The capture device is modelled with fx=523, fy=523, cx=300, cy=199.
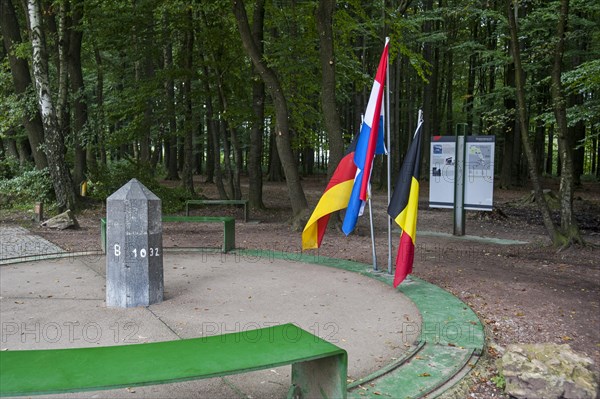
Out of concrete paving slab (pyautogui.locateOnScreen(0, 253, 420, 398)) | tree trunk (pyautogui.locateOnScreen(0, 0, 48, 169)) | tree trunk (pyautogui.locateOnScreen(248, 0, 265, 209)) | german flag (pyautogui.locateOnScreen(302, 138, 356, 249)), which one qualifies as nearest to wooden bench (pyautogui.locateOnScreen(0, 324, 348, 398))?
concrete paving slab (pyautogui.locateOnScreen(0, 253, 420, 398))

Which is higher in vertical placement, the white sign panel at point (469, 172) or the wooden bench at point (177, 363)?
the white sign panel at point (469, 172)

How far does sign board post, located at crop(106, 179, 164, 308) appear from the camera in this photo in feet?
18.8

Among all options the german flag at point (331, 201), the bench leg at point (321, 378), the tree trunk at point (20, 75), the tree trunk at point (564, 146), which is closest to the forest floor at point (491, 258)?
the tree trunk at point (564, 146)

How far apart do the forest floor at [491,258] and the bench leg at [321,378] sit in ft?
3.93

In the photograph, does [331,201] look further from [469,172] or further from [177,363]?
[469,172]

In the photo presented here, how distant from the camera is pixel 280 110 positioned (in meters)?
12.4

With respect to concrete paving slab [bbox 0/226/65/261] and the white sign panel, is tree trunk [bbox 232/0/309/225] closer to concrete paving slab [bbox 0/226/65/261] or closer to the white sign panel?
the white sign panel

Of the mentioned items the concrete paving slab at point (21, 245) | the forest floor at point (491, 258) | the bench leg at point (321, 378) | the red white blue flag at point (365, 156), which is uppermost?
the red white blue flag at point (365, 156)

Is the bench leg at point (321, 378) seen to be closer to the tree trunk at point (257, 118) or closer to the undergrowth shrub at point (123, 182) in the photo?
the tree trunk at point (257, 118)

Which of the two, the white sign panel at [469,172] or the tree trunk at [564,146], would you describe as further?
the white sign panel at [469,172]

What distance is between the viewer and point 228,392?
3.72 meters

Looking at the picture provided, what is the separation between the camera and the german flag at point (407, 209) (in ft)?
20.9

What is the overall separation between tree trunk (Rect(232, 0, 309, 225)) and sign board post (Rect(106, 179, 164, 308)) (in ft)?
21.7

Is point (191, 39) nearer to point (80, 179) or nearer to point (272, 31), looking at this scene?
point (272, 31)
